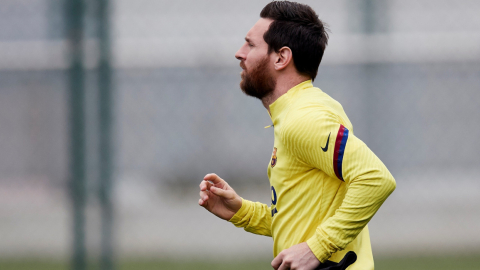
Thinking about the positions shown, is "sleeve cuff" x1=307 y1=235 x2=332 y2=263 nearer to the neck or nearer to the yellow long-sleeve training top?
the yellow long-sleeve training top

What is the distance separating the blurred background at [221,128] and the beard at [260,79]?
185cm

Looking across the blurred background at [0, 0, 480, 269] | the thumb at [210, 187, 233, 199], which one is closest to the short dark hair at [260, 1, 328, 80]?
the thumb at [210, 187, 233, 199]

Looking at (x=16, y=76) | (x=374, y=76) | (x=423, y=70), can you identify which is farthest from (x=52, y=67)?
(x=423, y=70)

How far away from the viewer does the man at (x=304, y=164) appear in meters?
1.30

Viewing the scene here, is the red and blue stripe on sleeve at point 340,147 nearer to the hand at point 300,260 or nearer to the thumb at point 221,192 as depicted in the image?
the hand at point 300,260

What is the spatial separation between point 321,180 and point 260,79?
428 mm

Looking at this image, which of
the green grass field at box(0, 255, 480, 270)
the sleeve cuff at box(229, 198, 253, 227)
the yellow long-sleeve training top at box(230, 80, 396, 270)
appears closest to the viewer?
the yellow long-sleeve training top at box(230, 80, 396, 270)

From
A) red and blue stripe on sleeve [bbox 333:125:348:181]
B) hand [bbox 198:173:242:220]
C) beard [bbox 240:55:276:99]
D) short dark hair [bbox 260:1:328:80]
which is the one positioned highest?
short dark hair [bbox 260:1:328:80]

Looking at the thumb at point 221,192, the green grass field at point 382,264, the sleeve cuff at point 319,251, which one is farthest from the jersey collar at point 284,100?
the green grass field at point 382,264

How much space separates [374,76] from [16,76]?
2768 mm

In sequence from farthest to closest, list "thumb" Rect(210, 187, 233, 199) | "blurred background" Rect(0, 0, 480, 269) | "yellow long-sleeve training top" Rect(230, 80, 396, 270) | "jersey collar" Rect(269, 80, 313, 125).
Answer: "blurred background" Rect(0, 0, 480, 269) → "thumb" Rect(210, 187, 233, 199) → "jersey collar" Rect(269, 80, 313, 125) → "yellow long-sleeve training top" Rect(230, 80, 396, 270)

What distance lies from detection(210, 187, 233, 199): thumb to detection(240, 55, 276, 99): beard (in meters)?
0.40

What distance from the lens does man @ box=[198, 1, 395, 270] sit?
130 centimetres

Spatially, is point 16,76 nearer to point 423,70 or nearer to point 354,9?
point 354,9
